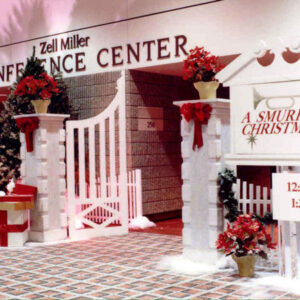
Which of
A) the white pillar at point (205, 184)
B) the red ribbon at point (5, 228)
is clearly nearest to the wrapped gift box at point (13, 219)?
the red ribbon at point (5, 228)

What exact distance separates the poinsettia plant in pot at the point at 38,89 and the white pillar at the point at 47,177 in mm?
181

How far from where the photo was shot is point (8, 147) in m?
9.67

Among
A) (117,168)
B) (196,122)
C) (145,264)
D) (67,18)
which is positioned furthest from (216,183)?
(67,18)

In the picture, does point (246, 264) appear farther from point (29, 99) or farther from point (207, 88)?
point (29, 99)

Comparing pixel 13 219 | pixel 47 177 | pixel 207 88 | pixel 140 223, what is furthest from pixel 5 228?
pixel 207 88

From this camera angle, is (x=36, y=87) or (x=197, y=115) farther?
(x=36, y=87)

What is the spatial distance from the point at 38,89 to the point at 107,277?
121 inches

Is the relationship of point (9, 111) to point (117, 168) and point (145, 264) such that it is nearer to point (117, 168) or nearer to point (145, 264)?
point (117, 168)

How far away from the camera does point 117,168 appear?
9.78m

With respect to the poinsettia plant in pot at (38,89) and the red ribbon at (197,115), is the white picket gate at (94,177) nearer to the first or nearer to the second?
the poinsettia plant in pot at (38,89)

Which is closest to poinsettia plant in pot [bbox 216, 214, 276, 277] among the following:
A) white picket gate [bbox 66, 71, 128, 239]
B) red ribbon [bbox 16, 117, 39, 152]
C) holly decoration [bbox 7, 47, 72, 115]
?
white picket gate [bbox 66, 71, 128, 239]

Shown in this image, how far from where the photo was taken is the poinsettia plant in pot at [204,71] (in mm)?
6062

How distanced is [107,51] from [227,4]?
7.72ft

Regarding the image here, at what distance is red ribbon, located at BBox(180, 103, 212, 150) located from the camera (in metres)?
6.06
